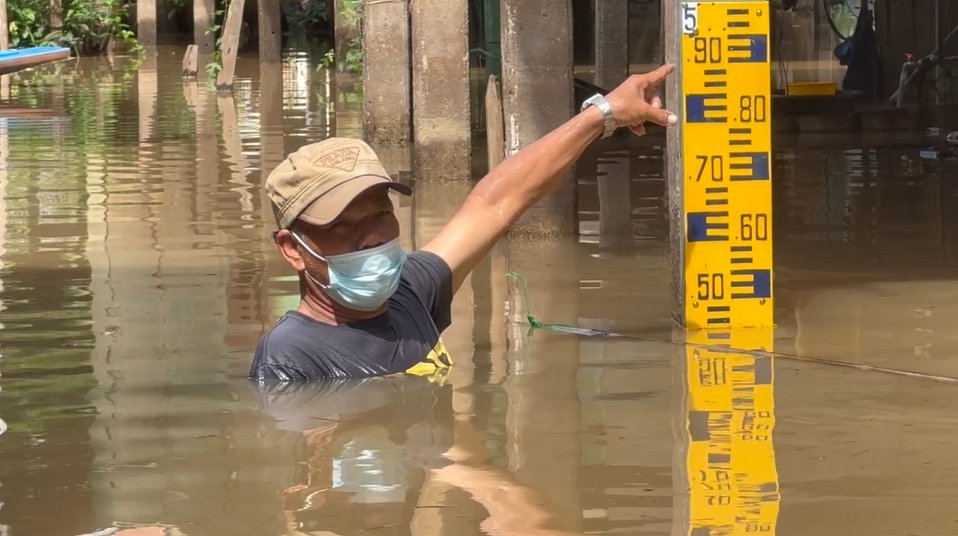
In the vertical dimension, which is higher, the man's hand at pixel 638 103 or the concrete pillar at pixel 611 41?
the concrete pillar at pixel 611 41

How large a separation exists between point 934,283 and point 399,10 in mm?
6619

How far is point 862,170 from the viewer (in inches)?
442

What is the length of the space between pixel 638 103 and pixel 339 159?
970 millimetres

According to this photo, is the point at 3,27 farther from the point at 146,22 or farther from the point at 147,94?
the point at 147,94

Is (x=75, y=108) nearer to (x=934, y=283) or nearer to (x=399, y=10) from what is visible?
(x=399, y=10)

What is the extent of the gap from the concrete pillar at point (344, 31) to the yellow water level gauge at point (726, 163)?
44.5 ft

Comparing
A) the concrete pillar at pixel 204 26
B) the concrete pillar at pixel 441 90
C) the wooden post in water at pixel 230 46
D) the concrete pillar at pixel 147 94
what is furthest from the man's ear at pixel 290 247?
the concrete pillar at pixel 204 26

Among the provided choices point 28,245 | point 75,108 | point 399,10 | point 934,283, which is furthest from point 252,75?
point 934,283

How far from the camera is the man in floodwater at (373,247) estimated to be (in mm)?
4484

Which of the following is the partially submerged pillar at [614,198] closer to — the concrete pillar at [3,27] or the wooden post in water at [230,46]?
the wooden post in water at [230,46]

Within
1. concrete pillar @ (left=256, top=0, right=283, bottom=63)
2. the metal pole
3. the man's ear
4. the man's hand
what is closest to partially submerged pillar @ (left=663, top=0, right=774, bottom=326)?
the man's hand

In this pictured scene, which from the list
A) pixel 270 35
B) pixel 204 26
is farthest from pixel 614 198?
pixel 204 26

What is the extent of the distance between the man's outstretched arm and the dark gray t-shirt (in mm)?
100

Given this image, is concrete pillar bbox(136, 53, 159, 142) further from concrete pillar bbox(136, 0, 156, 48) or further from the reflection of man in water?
the reflection of man in water
